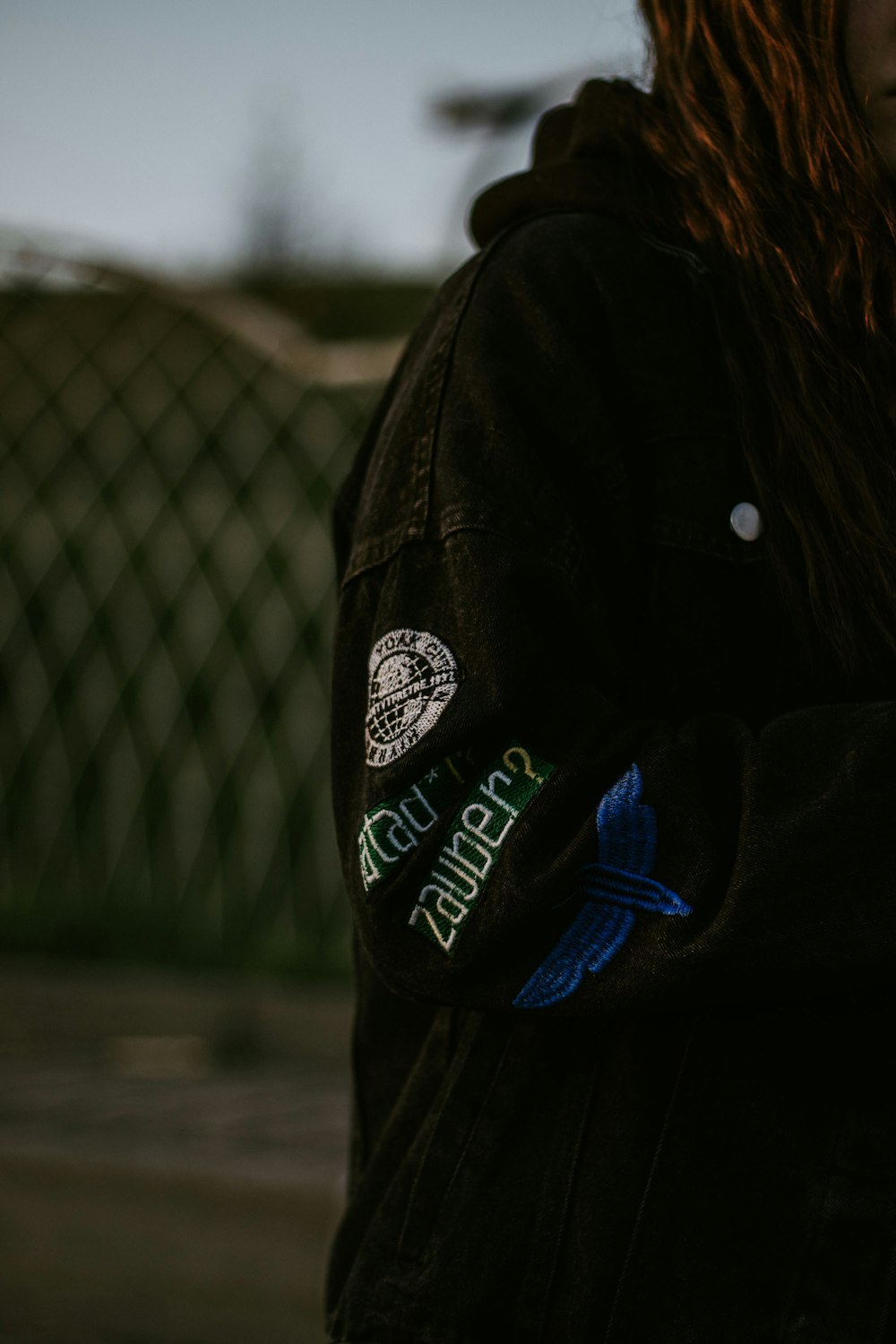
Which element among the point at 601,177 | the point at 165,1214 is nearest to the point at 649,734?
the point at 601,177

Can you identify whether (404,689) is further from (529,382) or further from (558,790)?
(529,382)

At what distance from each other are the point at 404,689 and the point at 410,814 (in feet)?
0.28

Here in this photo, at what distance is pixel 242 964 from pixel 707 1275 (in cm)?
320

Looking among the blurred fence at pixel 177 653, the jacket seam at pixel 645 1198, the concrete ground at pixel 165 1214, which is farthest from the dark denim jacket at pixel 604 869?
the blurred fence at pixel 177 653

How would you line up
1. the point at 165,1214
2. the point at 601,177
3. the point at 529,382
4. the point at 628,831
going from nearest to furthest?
the point at 628,831, the point at 529,382, the point at 601,177, the point at 165,1214

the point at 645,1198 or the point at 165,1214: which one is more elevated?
the point at 645,1198

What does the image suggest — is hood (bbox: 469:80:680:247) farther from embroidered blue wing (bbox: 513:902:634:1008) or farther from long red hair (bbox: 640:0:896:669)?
embroidered blue wing (bbox: 513:902:634:1008)

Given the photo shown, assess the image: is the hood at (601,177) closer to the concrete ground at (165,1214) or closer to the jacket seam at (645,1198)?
the jacket seam at (645,1198)

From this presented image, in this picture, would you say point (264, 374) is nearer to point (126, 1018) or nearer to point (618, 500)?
point (126, 1018)

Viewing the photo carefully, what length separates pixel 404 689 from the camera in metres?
0.90

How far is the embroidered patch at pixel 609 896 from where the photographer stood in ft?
2.77

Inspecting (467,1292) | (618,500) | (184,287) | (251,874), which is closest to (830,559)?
(618,500)

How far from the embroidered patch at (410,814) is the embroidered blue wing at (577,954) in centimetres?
12

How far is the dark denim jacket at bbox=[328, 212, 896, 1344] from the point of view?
32.5 inches
